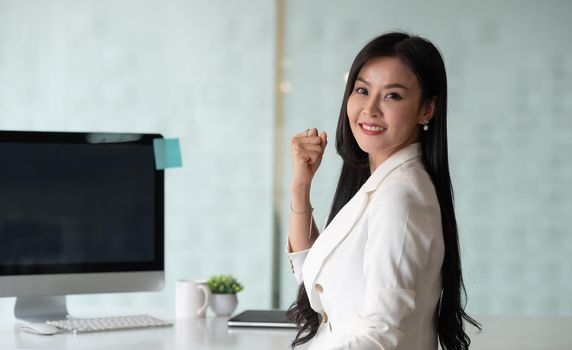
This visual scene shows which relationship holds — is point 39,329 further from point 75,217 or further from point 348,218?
point 348,218

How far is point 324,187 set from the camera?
14.2 feet

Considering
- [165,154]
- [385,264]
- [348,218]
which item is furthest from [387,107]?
[165,154]

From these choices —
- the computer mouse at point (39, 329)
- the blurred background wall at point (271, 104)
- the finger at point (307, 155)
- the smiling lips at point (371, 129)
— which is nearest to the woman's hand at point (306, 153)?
the finger at point (307, 155)

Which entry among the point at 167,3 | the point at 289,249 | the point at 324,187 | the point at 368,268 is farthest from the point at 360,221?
the point at 167,3

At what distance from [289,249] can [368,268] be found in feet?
1.97

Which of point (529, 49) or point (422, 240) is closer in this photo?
point (422, 240)

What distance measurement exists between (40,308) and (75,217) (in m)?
0.29

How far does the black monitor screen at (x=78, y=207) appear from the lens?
2.54 metres

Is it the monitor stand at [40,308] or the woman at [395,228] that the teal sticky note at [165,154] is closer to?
the monitor stand at [40,308]

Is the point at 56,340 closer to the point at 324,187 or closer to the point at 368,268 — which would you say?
the point at 368,268

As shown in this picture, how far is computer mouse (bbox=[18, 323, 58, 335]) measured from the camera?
2.32m

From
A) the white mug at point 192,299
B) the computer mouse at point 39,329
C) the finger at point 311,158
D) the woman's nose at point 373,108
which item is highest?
the woman's nose at point 373,108

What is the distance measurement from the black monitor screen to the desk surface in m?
0.23

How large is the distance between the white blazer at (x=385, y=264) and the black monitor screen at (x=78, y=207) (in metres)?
0.94
